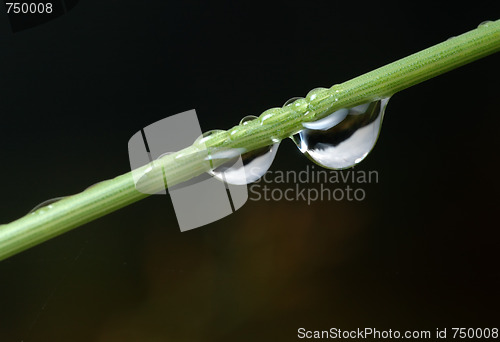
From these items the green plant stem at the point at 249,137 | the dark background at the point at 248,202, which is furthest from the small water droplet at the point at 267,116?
the dark background at the point at 248,202

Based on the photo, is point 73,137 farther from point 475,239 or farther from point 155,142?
point 475,239

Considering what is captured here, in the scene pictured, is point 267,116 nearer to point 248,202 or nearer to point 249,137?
point 249,137

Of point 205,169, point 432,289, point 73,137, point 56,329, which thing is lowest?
point 432,289

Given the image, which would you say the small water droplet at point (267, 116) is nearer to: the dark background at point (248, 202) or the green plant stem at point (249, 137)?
the green plant stem at point (249, 137)

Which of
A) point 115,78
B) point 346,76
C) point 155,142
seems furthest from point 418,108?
point 155,142

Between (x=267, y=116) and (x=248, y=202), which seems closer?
(x=267, y=116)

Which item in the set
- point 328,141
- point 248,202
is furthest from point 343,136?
point 248,202

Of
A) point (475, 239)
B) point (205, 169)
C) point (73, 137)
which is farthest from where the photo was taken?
point (475, 239)
